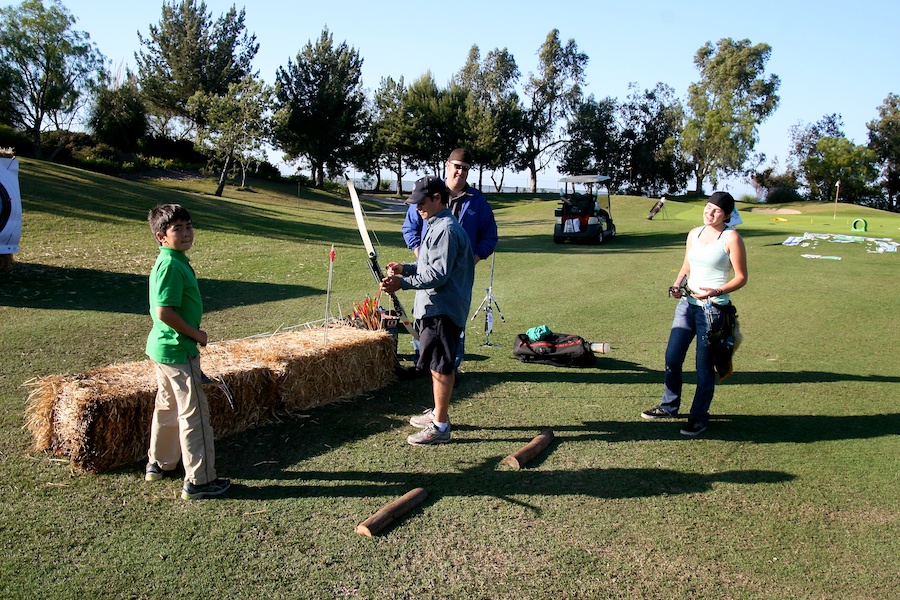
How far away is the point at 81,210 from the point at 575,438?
55.4 ft

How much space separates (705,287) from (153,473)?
4.15 meters

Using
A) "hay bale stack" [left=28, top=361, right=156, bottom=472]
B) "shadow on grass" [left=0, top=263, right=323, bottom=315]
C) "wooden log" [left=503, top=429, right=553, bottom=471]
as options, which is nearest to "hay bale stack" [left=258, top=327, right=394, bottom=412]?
"hay bale stack" [left=28, top=361, right=156, bottom=472]

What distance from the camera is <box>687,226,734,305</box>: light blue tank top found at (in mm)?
5152

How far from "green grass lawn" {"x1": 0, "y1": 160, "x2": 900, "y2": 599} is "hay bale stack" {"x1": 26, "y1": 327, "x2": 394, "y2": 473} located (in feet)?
0.51

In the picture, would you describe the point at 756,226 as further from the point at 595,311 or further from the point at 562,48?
the point at 562,48

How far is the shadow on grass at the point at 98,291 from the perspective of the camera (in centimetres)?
930

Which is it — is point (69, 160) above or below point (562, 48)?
below

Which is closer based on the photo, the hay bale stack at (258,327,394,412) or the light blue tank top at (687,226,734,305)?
the light blue tank top at (687,226,734,305)

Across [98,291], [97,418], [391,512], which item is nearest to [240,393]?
[97,418]

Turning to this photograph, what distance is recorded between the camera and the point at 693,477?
14.7 feet

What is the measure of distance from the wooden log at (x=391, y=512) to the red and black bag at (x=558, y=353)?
3.49 meters

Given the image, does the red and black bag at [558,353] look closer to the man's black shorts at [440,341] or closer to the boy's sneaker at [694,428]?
the boy's sneaker at [694,428]

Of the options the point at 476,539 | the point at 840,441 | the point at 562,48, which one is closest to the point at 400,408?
the point at 476,539

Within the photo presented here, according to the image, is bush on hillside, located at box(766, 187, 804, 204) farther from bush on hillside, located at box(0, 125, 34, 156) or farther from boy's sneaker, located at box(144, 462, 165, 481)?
boy's sneaker, located at box(144, 462, 165, 481)
